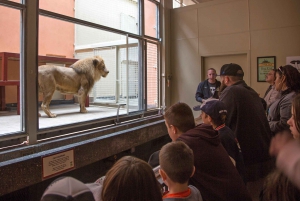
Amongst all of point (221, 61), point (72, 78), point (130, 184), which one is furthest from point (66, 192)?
point (221, 61)

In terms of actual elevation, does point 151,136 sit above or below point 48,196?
below

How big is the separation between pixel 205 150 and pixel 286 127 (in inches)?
48.3

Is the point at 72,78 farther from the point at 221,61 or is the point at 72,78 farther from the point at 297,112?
the point at 297,112

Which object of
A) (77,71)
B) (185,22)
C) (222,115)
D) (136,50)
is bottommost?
(222,115)

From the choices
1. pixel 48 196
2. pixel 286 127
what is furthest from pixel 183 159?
pixel 286 127

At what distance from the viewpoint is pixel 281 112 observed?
7.72ft

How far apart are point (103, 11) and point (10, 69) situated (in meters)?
1.84

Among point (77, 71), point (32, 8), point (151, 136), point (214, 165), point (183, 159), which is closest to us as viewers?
point (183, 159)

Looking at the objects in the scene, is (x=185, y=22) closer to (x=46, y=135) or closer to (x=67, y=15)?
(x=67, y=15)

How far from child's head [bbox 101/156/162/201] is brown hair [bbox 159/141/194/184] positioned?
0.34 m

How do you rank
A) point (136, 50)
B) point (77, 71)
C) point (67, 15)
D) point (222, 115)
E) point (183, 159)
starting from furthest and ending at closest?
point (136, 50), point (77, 71), point (67, 15), point (222, 115), point (183, 159)

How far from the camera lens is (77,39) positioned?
5.29m

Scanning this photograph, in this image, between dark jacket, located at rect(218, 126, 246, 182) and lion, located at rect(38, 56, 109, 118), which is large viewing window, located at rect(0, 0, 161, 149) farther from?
dark jacket, located at rect(218, 126, 246, 182)

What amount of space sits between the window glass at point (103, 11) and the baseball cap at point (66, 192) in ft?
10.1
